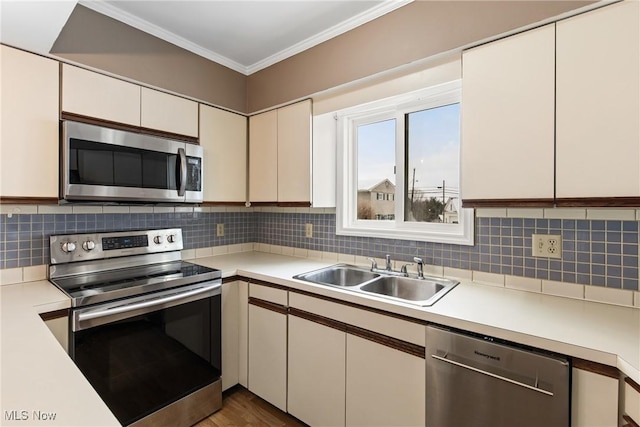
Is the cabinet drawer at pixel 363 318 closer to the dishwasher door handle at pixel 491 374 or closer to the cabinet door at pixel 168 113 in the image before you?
the dishwasher door handle at pixel 491 374

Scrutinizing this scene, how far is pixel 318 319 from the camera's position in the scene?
1691 mm

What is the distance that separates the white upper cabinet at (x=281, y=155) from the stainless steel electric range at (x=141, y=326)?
2.48ft

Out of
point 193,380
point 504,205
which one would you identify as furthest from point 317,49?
point 193,380

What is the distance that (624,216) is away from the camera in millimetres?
1346

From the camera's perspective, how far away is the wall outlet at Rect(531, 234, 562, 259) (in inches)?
58.9

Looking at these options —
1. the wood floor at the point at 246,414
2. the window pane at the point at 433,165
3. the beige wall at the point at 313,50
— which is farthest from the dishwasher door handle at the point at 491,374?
the beige wall at the point at 313,50

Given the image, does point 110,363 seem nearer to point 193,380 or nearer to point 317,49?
point 193,380

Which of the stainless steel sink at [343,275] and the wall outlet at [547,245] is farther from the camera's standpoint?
the stainless steel sink at [343,275]

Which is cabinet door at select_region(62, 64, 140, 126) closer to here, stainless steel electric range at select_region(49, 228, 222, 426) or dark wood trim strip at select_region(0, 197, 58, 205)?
dark wood trim strip at select_region(0, 197, 58, 205)

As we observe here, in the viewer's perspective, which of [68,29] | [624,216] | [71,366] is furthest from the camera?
[68,29]

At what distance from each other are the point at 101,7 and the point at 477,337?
2497 mm

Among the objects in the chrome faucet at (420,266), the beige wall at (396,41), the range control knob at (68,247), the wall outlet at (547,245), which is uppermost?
the beige wall at (396,41)

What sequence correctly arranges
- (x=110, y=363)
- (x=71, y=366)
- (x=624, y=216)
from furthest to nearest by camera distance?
(x=110, y=363)
(x=624, y=216)
(x=71, y=366)

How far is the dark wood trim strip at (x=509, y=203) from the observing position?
4.30 ft
